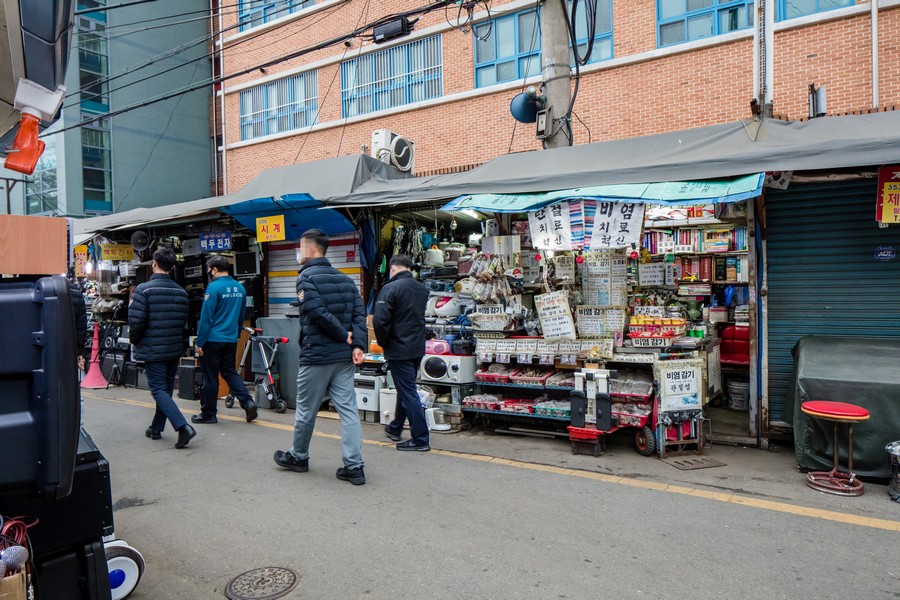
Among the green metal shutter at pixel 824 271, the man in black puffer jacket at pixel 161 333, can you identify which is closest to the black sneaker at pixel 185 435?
the man in black puffer jacket at pixel 161 333

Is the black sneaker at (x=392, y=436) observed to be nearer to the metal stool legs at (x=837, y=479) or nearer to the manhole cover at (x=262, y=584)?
the manhole cover at (x=262, y=584)

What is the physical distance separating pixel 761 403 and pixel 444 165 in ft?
33.0

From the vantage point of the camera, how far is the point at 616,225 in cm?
593

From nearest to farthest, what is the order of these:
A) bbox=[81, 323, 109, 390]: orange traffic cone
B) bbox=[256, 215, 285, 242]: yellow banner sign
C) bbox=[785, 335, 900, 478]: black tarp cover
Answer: bbox=[785, 335, 900, 478]: black tarp cover, bbox=[256, 215, 285, 242]: yellow banner sign, bbox=[81, 323, 109, 390]: orange traffic cone

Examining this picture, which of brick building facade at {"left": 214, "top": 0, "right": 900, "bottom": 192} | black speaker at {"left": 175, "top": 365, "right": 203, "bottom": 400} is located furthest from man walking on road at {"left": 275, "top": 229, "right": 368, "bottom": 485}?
brick building facade at {"left": 214, "top": 0, "right": 900, "bottom": 192}

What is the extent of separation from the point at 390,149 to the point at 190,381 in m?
5.20

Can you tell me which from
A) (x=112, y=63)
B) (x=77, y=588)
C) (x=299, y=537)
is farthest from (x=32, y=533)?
(x=112, y=63)

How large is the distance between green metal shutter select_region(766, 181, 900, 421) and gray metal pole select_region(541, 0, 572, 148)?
2.81 meters

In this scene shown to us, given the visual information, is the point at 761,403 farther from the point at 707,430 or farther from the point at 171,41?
the point at 171,41

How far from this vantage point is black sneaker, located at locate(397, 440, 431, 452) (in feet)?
19.6

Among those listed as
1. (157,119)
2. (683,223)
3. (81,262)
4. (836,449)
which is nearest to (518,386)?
(836,449)

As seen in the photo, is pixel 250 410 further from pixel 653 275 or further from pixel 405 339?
pixel 653 275

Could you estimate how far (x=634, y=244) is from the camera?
5.86 meters

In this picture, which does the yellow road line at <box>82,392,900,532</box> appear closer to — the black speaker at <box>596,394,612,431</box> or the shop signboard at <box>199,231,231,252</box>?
the black speaker at <box>596,394,612,431</box>
